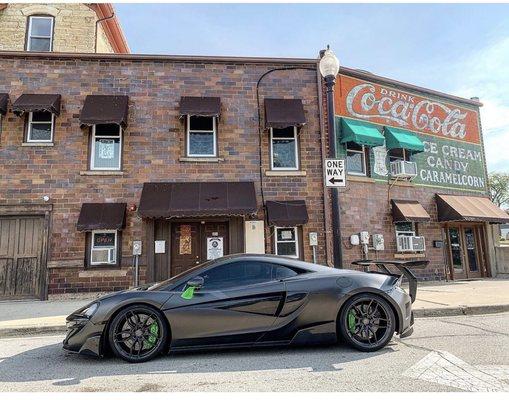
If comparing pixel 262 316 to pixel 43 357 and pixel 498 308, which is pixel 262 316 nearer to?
pixel 43 357

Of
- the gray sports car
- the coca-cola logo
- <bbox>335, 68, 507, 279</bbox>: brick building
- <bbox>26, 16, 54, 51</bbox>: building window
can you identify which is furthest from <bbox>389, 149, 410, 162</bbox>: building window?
<bbox>26, 16, 54, 51</bbox>: building window

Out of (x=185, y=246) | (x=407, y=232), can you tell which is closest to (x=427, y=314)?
(x=407, y=232)

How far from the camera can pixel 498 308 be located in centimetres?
775

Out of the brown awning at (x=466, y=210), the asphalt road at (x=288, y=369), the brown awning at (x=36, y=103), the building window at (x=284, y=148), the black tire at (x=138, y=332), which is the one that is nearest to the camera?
the asphalt road at (x=288, y=369)

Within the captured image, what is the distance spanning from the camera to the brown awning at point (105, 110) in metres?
10.9

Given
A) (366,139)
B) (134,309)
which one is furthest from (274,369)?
(366,139)

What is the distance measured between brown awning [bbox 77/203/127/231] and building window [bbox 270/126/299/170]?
4.62 m

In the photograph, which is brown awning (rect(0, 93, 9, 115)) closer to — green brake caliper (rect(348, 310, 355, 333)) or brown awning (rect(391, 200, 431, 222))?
green brake caliper (rect(348, 310, 355, 333))

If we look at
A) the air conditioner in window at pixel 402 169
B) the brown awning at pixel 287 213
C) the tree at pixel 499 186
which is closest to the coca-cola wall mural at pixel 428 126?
the air conditioner in window at pixel 402 169

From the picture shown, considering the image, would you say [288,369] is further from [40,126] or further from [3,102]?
[3,102]

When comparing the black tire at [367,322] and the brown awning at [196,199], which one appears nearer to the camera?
the black tire at [367,322]

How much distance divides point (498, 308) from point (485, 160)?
10.3 m

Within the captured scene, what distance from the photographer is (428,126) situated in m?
14.7

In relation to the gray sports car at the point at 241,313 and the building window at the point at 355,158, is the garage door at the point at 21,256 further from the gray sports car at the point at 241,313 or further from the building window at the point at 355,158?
the building window at the point at 355,158
